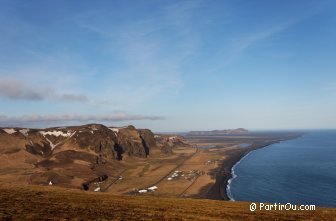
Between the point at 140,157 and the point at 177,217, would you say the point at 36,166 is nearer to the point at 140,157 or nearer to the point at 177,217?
the point at 140,157

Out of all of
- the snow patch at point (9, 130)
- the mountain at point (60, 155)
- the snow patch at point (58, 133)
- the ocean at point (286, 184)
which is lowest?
the ocean at point (286, 184)

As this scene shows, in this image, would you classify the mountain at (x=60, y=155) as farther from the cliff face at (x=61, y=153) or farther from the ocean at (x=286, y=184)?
the ocean at (x=286, y=184)

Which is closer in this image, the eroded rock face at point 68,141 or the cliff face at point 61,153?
the cliff face at point 61,153

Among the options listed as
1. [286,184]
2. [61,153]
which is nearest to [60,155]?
[61,153]

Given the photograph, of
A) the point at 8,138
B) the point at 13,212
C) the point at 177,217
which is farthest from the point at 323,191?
the point at 8,138

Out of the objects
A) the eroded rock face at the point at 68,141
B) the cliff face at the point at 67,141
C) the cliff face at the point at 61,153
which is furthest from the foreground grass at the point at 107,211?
the cliff face at the point at 67,141

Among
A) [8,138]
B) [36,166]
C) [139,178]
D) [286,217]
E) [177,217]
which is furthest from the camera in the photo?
[8,138]

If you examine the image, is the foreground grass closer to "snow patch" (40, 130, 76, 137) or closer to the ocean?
the ocean

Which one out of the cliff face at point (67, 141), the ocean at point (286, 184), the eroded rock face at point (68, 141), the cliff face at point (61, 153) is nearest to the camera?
the ocean at point (286, 184)

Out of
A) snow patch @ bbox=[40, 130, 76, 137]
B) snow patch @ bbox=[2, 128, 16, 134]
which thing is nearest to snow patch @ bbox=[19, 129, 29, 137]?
snow patch @ bbox=[2, 128, 16, 134]
